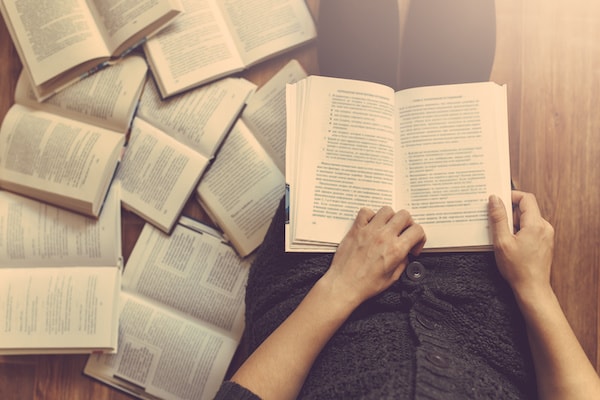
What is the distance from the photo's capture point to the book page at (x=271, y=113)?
3.45 ft

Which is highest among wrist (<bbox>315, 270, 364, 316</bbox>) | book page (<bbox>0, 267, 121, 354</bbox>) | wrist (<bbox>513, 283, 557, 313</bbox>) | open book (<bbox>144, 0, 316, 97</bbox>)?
open book (<bbox>144, 0, 316, 97</bbox>)

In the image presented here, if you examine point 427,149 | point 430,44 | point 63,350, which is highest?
point 430,44

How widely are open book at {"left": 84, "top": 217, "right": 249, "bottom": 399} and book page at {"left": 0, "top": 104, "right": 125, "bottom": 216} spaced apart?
131 mm

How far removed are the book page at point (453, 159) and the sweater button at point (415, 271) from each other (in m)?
0.04

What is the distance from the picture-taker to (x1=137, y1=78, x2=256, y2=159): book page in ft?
3.39

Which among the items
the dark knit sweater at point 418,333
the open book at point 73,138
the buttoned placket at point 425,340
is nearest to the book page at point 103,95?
the open book at point 73,138

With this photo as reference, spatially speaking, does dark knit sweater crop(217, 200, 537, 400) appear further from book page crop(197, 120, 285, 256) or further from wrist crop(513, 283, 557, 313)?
book page crop(197, 120, 285, 256)

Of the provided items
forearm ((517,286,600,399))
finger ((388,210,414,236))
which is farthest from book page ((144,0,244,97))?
forearm ((517,286,600,399))

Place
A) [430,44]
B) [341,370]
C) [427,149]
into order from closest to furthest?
[341,370], [427,149], [430,44]

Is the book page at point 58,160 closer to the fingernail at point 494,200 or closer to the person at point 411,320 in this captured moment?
the person at point 411,320

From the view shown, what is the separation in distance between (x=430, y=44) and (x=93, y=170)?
643 mm

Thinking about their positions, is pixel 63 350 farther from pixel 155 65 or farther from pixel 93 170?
pixel 155 65

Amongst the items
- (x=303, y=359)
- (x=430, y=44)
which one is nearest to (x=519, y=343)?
(x=303, y=359)

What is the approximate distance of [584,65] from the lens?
1032 mm
